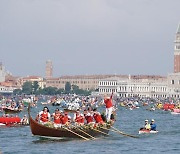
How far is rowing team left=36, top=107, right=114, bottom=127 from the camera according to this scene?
34.7m

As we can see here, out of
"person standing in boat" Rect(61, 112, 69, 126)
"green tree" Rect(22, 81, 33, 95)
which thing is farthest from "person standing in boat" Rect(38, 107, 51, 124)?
"green tree" Rect(22, 81, 33, 95)

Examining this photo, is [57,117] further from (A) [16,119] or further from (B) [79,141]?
(A) [16,119]

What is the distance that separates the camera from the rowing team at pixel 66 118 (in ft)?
114

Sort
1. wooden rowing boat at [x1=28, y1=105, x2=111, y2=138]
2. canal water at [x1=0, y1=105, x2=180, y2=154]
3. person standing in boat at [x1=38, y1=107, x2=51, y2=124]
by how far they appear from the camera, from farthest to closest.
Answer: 1. person standing in boat at [x1=38, y1=107, x2=51, y2=124]
2. wooden rowing boat at [x1=28, y1=105, x2=111, y2=138]
3. canal water at [x1=0, y1=105, x2=180, y2=154]

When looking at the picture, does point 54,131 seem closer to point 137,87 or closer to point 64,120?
point 64,120

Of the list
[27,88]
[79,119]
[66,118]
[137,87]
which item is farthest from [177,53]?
[66,118]

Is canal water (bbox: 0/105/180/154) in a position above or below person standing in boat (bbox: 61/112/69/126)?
below

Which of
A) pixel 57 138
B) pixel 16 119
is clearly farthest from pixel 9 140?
pixel 16 119

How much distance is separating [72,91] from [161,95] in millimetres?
23180

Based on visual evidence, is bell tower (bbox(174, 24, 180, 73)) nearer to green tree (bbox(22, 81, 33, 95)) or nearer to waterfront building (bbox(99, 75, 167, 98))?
waterfront building (bbox(99, 75, 167, 98))

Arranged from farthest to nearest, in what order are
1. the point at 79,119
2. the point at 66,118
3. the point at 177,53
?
1. the point at 177,53
2. the point at 79,119
3. the point at 66,118

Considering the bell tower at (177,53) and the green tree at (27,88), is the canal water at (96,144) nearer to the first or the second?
the bell tower at (177,53)

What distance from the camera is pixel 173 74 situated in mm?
176000

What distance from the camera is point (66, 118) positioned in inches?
1389
